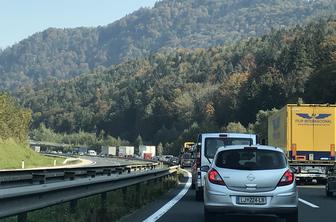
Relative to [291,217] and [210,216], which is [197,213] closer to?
[210,216]

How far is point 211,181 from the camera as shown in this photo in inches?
519

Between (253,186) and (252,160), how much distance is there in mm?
636

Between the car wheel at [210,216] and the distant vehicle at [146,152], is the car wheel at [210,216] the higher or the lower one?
the higher one

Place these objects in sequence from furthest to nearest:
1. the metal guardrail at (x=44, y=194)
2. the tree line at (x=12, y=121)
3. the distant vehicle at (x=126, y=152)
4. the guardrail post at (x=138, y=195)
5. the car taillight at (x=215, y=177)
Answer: the distant vehicle at (x=126, y=152) → the tree line at (x=12, y=121) → the guardrail post at (x=138, y=195) → the car taillight at (x=215, y=177) → the metal guardrail at (x=44, y=194)

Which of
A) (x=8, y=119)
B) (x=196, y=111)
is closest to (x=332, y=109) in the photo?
(x=8, y=119)

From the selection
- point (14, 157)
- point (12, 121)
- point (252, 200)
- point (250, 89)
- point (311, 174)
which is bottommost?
point (14, 157)

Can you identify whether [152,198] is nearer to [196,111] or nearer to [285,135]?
[285,135]

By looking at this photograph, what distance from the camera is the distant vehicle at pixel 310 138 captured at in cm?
3250

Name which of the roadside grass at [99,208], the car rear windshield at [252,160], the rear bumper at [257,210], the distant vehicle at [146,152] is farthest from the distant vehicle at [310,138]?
the distant vehicle at [146,152]

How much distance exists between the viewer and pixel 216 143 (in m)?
21.6

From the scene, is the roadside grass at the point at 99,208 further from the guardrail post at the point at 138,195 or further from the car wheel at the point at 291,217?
the car wheel at the point at 291,217

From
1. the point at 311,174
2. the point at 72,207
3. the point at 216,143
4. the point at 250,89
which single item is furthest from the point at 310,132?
the point at 250,89

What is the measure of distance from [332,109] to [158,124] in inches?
6183

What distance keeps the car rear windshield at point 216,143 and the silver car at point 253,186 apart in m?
8.25
